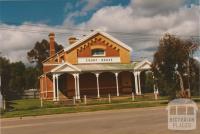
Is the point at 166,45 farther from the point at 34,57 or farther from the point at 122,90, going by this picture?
the point at 34,57

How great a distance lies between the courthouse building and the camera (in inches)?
1708

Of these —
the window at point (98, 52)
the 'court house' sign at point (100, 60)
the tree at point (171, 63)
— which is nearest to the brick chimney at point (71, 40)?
the window at point (98, 52)

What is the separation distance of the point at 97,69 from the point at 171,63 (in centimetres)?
1261

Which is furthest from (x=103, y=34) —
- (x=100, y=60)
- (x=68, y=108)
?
(x=68, y=108)

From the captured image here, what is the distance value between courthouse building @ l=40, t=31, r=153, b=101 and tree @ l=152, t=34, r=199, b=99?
37.0 ft

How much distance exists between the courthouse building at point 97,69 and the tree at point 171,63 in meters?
11.3

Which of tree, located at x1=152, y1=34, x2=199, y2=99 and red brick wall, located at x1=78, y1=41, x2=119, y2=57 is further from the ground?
red brick wall, located at x1=78, y1=41, x2=119, y2=57

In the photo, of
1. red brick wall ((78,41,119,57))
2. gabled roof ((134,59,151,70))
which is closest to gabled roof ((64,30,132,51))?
red brick wall ((78,41,119,57))

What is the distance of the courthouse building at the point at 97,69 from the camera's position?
142ft

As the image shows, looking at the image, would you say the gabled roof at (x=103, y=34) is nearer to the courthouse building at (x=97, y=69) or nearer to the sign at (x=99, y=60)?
the courthouse building at (x=97, y=69)

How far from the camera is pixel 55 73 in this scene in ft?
135

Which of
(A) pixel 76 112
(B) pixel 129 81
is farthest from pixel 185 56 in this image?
(B) pixel 129 81

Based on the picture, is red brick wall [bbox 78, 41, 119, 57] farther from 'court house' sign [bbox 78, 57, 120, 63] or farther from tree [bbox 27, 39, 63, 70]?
tree [bbox 27, 39, 63, 70]

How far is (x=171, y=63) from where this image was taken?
101 feet
